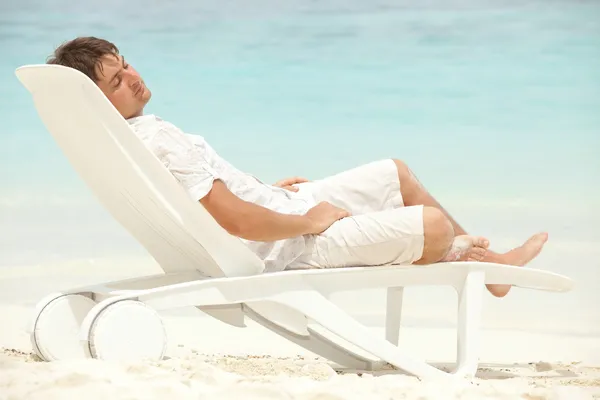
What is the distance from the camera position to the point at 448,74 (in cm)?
988

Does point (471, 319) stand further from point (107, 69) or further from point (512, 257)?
point (107, 69)

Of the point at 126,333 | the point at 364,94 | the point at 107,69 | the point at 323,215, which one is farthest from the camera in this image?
the point at 364,94

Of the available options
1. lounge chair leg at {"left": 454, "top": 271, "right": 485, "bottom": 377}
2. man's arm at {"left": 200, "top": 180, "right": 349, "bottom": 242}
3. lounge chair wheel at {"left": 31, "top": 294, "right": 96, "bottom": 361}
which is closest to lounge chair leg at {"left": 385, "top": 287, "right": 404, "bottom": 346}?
lounge chair leg at {"left": 454, "top": 271, "right": 485, "bottom": 377}

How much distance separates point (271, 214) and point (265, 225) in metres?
0.04

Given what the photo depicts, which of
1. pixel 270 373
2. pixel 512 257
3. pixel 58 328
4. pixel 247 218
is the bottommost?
pixel 270 373

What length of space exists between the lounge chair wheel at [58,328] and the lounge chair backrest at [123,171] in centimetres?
29

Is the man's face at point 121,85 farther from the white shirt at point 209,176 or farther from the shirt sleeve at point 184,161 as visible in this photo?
the shirt sleeve at point 184,161

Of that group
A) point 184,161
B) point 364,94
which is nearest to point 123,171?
point 184,161

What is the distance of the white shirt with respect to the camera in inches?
91.4

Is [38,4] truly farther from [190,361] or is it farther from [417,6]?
[190,361]

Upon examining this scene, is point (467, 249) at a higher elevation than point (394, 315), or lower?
higher

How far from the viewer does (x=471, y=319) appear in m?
2.48

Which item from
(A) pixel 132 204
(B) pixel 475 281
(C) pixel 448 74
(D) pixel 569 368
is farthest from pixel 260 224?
(C) pixel 448 74

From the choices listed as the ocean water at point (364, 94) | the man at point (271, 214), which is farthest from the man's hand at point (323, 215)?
the ocean water at point (364, 94)
